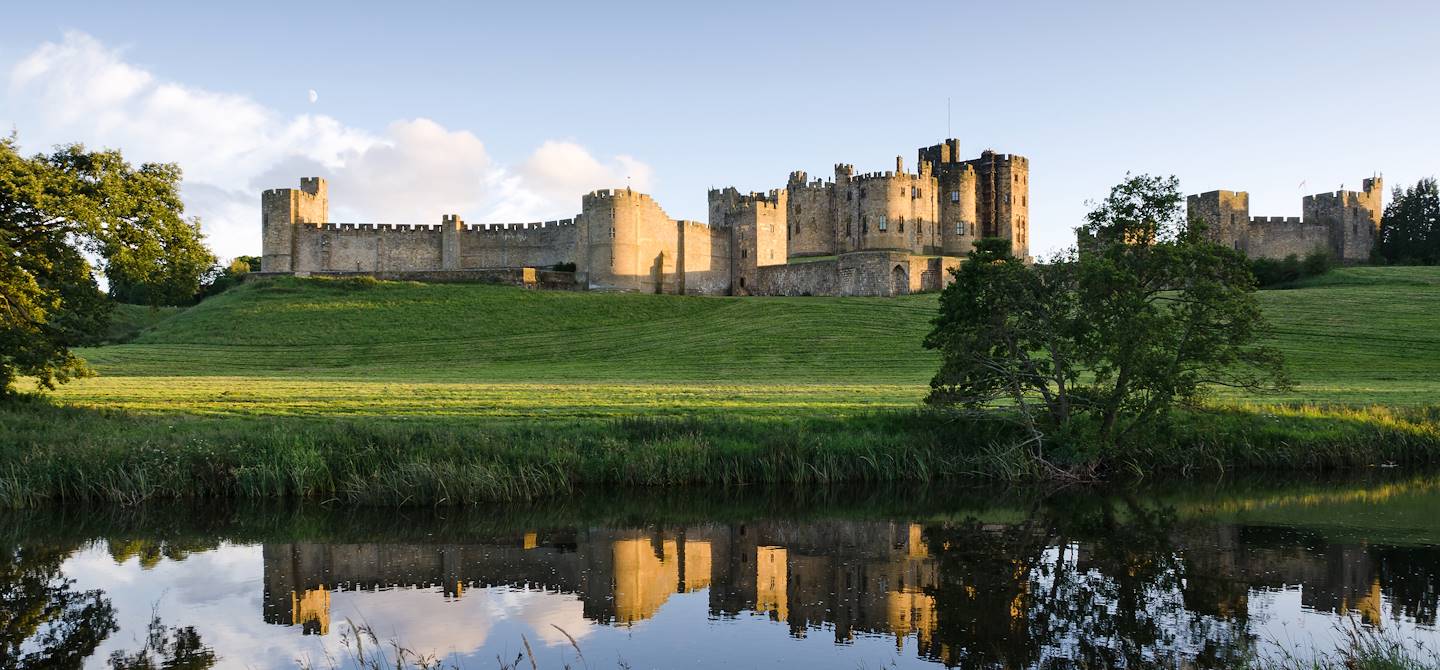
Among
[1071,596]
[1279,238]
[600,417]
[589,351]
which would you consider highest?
[1279,238]

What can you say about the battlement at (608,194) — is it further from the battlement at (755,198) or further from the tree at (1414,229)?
the tree at (1414,229)

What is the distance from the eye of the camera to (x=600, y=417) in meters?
19.6

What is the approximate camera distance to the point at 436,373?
33.3 meters

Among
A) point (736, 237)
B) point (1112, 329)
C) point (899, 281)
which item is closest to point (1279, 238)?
point (899, 281)

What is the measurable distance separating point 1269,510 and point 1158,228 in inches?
184

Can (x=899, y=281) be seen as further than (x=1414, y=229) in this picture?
No

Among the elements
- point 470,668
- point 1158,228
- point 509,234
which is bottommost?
point 470,668

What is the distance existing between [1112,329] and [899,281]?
38.7 m

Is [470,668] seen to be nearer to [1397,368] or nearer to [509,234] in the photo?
[1397,368]

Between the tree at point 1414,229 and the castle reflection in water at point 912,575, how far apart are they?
61.5 metres

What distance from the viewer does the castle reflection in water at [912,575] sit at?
10711 millimetres

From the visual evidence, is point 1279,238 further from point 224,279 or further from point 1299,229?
point 224,279

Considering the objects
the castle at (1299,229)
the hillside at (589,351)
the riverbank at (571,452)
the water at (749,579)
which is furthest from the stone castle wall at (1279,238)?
the water at (749,579)

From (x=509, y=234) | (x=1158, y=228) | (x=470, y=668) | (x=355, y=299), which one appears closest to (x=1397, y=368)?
(x=1158, y=228)
